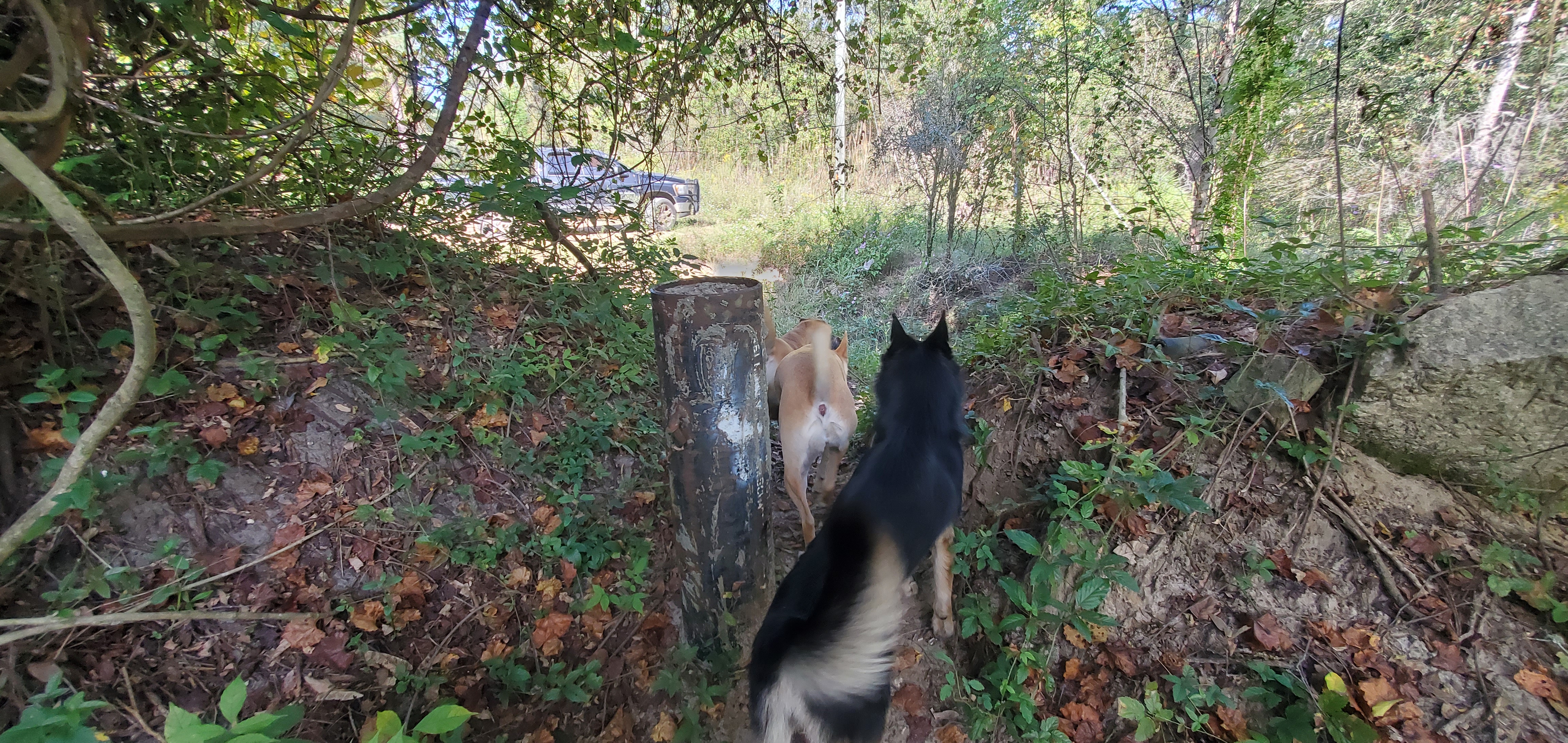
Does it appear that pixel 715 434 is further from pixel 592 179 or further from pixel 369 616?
pixel 592 179

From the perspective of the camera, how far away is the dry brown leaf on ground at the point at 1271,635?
1.83 meters

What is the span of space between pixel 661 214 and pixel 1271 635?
619 cm

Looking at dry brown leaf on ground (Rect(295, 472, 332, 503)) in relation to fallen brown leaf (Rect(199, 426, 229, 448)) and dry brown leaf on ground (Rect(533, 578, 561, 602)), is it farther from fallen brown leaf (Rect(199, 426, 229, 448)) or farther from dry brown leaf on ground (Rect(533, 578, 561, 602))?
dry brown leaf on ground (Rect(533, 578, 561, 602))

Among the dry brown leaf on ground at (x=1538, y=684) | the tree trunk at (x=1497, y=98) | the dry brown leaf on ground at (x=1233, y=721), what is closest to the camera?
the dry brown leaf on ground at (x=1538, y=684)

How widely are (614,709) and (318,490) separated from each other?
150cm

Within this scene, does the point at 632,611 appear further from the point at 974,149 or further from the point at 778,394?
the point at 974,149

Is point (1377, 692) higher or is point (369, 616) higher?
point (369, 616)

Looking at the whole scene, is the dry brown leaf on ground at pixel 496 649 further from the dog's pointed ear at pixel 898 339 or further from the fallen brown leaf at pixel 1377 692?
the fallen brown leaf at pixel 1377 692

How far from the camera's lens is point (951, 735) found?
197 cm

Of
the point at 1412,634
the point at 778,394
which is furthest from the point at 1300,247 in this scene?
the point at 778,394

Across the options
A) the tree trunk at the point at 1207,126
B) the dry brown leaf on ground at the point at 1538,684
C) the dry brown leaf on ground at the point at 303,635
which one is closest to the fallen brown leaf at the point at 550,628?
the dry brown leaf on ground at the point at 303,635

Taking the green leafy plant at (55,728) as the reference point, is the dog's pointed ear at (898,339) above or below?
above

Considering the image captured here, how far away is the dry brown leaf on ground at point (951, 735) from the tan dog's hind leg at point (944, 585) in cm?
34

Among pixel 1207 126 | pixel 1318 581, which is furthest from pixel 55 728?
pixel 1207 126
